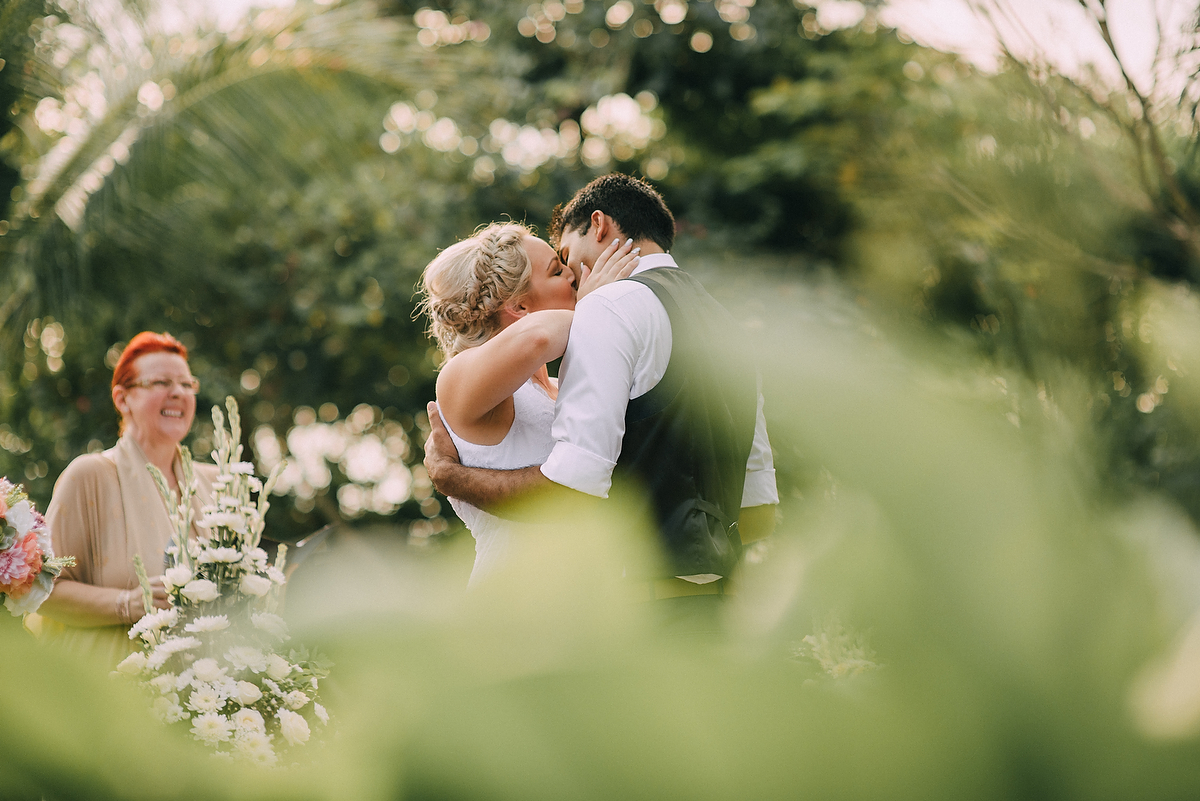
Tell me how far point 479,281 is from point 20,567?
1.32 metres

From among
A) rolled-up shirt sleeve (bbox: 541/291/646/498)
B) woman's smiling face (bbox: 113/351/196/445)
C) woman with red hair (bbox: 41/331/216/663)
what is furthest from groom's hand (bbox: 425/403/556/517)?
woman's smiling face (bbox: 113/351/196/445)

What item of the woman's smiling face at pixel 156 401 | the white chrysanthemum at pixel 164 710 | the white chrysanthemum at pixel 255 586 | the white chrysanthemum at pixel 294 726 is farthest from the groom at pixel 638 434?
the woman's smiling face at pixel 156 401

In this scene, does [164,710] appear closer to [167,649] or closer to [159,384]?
[167,649]

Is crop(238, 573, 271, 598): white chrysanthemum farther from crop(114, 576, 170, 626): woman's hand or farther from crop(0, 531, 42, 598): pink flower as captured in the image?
crop(114, 576, 170, 626): woman's hand

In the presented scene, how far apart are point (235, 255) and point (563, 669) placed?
395 inches

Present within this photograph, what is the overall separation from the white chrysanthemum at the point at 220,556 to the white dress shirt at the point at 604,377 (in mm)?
1023

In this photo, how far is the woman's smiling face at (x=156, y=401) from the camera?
12.6ft

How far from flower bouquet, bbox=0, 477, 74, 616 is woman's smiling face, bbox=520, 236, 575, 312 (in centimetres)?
135

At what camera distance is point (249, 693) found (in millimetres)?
1329

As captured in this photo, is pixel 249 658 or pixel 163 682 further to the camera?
pixel 163 682

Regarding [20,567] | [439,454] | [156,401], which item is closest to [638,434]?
[439,454]

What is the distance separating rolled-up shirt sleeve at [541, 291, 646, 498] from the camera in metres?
2.00

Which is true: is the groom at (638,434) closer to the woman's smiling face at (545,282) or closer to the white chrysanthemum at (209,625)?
the woman's smiling face at (545,282)

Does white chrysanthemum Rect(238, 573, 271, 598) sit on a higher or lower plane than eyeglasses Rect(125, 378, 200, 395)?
lower
